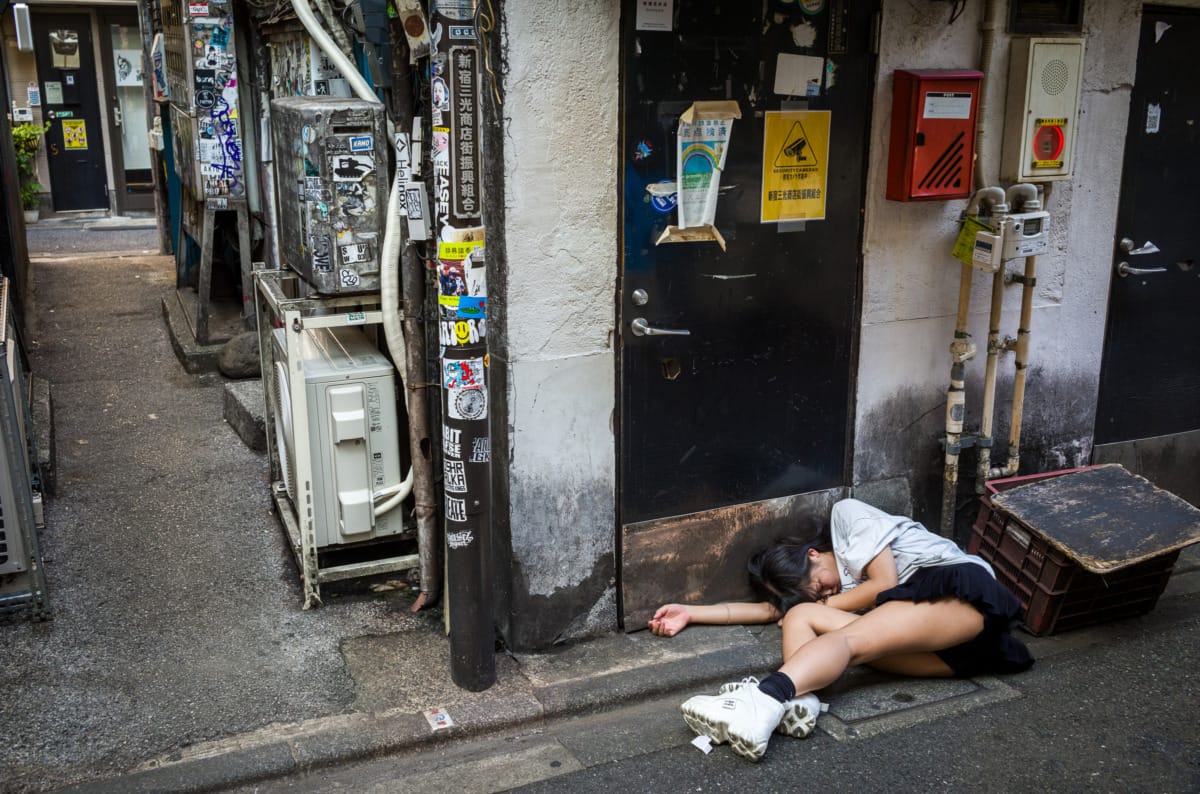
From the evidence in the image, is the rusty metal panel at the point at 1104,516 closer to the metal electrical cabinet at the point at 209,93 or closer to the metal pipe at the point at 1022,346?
the metal pipe at the point at 1022,346

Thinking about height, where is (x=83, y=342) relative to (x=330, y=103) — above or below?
below

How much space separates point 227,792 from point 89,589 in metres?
1.65

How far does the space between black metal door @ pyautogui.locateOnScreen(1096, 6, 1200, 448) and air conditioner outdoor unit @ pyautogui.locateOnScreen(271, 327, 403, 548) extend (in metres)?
3.68

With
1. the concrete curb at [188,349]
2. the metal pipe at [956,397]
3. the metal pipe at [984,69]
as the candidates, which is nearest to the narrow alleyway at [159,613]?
the concrete curb at [188,349]

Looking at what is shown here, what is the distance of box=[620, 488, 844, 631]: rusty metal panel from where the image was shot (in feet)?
15.1

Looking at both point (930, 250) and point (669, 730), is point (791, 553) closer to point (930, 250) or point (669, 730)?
point (669, 730)

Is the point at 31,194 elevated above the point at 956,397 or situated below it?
above

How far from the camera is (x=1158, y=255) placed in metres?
5.63

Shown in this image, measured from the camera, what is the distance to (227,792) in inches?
140

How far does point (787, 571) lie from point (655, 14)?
7.62ft

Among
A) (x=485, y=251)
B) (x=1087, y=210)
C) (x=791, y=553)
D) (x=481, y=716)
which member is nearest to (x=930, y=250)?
(x=1087, y=210)

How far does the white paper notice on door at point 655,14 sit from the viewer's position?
407 cm

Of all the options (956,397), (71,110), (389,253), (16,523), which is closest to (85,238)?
(71,110)

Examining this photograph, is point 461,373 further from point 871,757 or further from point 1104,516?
point 1104,516
